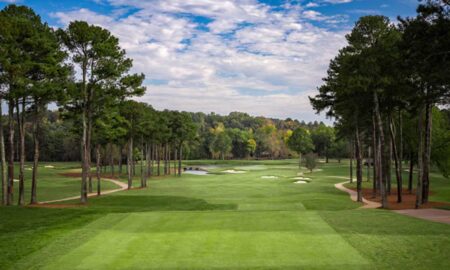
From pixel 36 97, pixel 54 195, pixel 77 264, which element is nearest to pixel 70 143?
A: pixel 54 195

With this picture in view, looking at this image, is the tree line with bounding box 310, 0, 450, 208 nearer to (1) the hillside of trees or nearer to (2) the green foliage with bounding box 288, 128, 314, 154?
(1) the hillside of trees

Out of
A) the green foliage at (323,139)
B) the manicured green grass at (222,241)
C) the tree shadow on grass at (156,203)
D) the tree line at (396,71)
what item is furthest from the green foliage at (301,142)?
the manicured green grass at (222,241)

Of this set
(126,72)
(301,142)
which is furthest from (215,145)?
(126,72)

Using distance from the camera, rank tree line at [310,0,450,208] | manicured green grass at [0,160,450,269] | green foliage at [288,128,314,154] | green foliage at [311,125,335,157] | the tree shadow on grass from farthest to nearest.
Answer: green foliage at [311,125,335,157]
green foliage at [288,128,314,154]
the tree shadow on grass
tree line at [310,0,450,208]
manicured green grass at [0,160,450,269]

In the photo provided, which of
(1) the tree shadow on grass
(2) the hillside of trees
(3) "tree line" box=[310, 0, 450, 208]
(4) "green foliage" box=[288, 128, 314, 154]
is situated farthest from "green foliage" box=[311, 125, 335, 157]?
(1) the tree shadow on grass

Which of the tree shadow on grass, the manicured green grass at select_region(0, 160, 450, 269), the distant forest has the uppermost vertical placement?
the distant forest

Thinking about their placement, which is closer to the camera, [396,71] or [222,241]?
[222,241]

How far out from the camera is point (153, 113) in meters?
58.7

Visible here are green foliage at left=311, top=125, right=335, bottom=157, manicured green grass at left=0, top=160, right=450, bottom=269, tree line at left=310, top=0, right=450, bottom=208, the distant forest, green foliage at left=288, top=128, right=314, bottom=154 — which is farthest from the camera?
green foliage at left=311, top=125, right=335, bottom=157

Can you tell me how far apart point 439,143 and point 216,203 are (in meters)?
27.4

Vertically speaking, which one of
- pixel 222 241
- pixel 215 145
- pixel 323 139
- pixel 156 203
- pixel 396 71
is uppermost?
pixel 396 71

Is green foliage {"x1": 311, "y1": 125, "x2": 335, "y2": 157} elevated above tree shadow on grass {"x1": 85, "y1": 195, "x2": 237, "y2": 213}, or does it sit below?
above

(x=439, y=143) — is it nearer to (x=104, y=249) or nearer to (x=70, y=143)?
(x=104, y=249)

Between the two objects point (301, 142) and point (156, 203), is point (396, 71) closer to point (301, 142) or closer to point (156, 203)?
point (156, 203)
